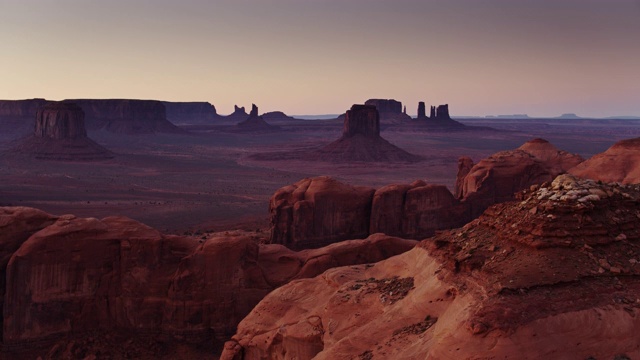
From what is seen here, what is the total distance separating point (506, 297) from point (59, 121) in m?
110

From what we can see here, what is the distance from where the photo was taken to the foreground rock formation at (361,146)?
386 feet

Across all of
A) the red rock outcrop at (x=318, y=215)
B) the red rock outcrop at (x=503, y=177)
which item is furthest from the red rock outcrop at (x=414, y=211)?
the red rock outcrop at (x=503, y=177)

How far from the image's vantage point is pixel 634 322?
41.2 ft

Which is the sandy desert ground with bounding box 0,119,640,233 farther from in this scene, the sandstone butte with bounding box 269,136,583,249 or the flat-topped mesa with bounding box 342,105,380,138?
the sandstone butte with bounding box 269,136,583,249

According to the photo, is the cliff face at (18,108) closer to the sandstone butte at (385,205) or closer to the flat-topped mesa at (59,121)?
the flat-topped mesa at (59,121)

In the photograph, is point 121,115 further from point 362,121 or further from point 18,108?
point 362,121

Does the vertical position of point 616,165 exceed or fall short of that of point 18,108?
it falls short

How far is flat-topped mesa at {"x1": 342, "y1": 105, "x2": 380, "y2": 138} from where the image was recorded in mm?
120375

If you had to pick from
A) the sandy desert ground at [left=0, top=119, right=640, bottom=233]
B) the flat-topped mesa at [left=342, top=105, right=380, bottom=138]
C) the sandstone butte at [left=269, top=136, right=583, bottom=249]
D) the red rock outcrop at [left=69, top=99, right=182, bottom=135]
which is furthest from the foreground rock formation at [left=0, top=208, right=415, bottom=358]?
the red rock outcrop at [left=69, top=99, right=182, bottom=135]

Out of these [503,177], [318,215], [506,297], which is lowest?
[318,215]

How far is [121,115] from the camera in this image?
169 m

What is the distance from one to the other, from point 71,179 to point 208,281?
70463 millimetres

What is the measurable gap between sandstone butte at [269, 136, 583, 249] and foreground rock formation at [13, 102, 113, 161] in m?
81.0

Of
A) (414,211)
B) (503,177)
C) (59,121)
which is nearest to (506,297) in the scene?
(414,211)
